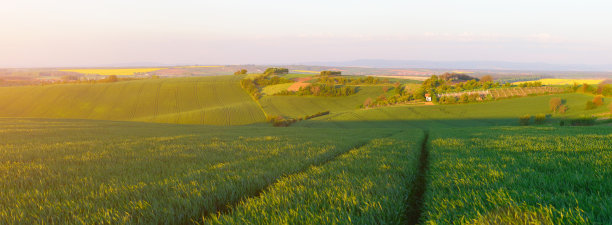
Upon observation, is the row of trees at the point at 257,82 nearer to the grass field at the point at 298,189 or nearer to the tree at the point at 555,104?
the tree at the point at 555,104

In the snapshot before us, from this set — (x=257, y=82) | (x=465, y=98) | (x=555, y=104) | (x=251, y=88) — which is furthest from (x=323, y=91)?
(x=555, y=104)

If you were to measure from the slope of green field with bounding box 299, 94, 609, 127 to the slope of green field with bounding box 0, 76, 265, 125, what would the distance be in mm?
26835

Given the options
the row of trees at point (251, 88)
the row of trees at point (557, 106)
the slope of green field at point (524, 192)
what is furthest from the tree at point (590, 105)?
the row of trees at point (251, 88)

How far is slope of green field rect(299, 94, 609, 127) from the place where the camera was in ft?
188

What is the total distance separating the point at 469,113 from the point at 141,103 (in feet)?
305

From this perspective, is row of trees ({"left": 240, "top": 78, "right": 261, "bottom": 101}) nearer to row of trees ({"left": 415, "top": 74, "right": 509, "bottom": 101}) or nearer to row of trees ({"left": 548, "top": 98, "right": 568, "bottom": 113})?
row of trees ({"left": 415, "top": 74, "right": 509, "bottom": 101})

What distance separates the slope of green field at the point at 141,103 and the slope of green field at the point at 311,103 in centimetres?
541

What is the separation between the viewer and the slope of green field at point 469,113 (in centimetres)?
5724

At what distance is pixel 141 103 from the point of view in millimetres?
84062

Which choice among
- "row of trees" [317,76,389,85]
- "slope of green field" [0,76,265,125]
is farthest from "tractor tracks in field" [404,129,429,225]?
"row of trees" [317,76,389,85]

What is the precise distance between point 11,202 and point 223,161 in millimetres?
3357

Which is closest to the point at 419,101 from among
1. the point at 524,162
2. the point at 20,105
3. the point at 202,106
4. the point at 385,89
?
the point at 385,89

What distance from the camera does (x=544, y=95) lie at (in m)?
72.4

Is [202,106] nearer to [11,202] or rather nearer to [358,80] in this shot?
[358,80]
